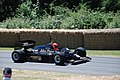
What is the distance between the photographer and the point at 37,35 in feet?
102

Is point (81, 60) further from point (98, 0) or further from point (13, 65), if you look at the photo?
point (98, 0)

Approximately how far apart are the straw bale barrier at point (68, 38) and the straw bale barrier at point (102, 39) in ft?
2.01

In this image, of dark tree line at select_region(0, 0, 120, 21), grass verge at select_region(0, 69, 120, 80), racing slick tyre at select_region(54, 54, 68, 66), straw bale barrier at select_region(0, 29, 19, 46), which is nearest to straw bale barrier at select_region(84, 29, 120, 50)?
straw bale barrier at select_region(0, 29, 19, 46)

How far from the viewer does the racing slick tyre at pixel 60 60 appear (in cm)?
2028

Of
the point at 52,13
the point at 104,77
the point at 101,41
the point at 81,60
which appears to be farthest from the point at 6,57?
the point at 52,13

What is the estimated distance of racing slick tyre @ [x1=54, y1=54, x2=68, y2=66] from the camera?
799 inches

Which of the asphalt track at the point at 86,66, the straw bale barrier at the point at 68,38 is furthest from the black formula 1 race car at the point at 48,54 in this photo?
the straw bale barrier at the point at 68,38

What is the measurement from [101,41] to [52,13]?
18905 millimetres

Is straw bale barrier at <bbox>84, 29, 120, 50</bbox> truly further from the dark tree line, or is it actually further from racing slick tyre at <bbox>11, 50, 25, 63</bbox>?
the dark tree line

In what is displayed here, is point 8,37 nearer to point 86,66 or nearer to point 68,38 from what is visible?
point 68,38

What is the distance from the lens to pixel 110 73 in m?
17.3

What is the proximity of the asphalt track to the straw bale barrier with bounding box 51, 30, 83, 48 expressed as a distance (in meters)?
6.51

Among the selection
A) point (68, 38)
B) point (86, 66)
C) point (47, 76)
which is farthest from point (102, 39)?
point (47, 76)

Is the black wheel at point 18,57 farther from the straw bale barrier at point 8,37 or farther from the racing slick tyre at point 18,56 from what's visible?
the straw bale barrier at point 8,37
